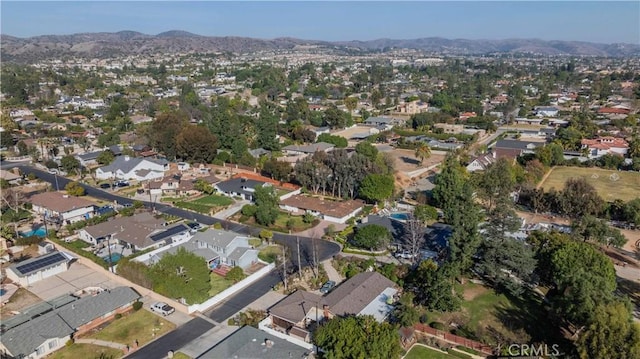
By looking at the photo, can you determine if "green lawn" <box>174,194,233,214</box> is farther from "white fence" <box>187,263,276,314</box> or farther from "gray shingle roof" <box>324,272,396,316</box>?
"gray shingle roof" <box>324,272,396,316</box>

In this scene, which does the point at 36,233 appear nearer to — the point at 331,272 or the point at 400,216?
the point at 331,272

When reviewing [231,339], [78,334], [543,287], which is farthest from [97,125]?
[543,287]

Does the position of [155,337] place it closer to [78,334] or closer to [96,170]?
[78,334]

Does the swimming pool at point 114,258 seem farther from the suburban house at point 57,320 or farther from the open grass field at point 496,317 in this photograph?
the open grass field at point 496,317

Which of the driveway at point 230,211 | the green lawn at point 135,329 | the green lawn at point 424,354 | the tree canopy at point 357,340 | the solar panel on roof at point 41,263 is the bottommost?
the driveway at point 230,211

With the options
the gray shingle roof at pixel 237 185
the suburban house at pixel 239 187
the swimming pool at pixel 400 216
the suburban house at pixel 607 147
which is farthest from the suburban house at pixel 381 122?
the swimming pool at pixel 400 216

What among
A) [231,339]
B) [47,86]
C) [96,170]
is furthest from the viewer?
[47,86]
